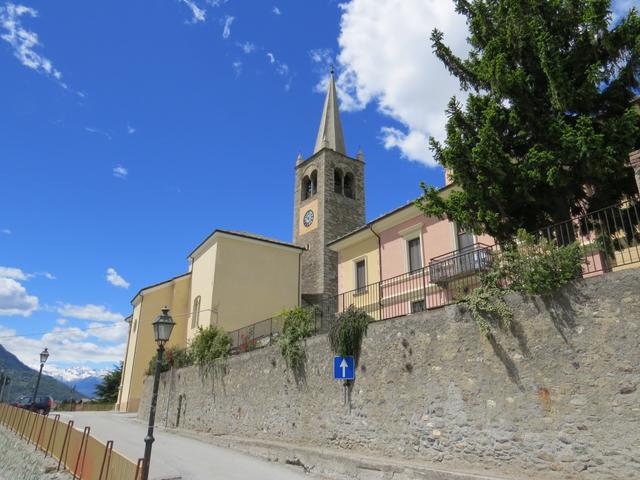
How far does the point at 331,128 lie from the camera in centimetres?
4116

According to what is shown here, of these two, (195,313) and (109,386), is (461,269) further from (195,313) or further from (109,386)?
(109,386)

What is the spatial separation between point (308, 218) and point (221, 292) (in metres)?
12.2

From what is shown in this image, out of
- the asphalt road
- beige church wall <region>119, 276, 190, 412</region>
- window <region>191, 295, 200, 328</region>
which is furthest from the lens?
beige church wall <region>119, 276, 190, 412</region>

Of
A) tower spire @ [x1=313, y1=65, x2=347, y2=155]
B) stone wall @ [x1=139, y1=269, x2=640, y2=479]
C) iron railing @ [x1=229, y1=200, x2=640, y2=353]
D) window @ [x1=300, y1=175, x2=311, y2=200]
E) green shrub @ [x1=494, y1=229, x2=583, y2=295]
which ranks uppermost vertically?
tower spire @ [x1=313, y1=65, x2=347, y2=155]

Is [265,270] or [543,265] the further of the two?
[265,270]

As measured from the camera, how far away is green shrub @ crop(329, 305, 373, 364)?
11867mm

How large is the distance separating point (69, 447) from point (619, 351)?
41.3 feet

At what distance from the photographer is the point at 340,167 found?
38250mm

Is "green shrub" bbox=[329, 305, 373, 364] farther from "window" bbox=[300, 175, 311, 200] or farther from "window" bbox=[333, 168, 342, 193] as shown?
"window" bbox=[300, 175, 311, 200]

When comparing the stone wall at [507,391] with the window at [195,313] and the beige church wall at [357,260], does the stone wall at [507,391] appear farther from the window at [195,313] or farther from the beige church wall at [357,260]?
the window at [195,313]

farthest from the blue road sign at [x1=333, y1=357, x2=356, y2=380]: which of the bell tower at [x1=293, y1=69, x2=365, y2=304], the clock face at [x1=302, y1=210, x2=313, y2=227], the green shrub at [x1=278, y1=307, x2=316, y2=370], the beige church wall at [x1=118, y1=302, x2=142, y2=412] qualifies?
the clock face at [x1=302, y1=210, x2=313, y2=227]

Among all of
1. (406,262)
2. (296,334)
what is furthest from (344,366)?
(406,262)

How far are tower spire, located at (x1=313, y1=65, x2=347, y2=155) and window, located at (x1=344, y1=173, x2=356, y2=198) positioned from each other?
7.19ft

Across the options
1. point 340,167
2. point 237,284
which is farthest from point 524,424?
point 340,167
